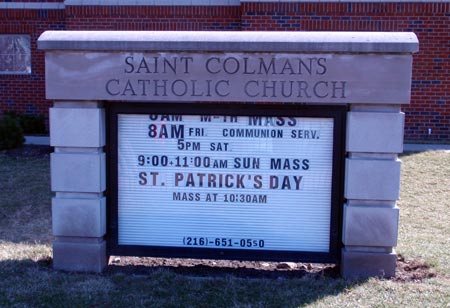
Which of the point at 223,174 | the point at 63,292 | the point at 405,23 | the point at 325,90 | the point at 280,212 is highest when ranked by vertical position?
the point at 405,23

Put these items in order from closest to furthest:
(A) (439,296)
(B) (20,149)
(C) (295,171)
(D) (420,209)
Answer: (A) (439,296) → (C) (295,171) → (D) (420,209) → (B) (20,149)

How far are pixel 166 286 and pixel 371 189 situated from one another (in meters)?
1.83

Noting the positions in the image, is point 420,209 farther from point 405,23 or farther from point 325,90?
point 405,23

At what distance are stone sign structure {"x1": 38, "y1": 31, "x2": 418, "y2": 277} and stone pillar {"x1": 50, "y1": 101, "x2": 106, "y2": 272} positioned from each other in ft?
0.03

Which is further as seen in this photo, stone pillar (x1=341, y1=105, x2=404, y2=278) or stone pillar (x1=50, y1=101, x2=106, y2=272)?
stone pillar (x1=50, y1=101, x2=106, y2=272)

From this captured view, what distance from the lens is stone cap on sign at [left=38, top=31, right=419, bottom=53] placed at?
14.8 ft

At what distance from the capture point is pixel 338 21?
11555mm

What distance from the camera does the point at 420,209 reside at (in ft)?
24.1

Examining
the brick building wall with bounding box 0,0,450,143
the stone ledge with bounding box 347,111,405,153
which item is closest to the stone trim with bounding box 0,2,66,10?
the brick building wall with bounding box 0,0,450,143

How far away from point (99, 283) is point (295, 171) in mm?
1856

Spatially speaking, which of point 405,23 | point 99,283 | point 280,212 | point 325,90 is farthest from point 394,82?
point 405,23

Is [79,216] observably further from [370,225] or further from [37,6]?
[37,6]

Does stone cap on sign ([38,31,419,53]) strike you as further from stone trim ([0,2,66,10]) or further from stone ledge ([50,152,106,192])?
stone trim ([0,2,66,10])

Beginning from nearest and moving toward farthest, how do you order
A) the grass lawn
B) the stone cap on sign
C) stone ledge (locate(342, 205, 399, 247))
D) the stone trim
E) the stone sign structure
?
the grass lawn
the stone cap on sign
the stone sign structure
stone ledge (locate(342, 205, 399, 247))
the stone trim
